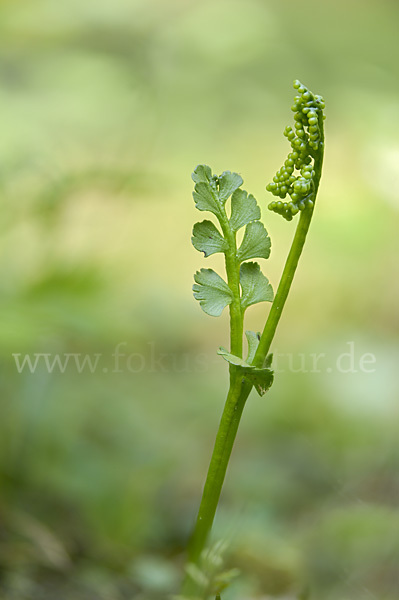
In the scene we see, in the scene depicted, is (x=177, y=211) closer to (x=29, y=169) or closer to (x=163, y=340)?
(x=163, y=340)

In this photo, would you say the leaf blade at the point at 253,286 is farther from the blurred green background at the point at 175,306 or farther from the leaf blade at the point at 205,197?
the blurred green background at the point at 175,306

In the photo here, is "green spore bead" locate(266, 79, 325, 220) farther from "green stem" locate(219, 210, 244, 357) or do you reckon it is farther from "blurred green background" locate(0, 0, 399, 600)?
"blurred green background" locate(0, 0, 399, 600)

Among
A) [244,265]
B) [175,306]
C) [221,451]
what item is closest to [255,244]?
[244,265]

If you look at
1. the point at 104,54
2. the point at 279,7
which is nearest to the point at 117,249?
the point at 104,54

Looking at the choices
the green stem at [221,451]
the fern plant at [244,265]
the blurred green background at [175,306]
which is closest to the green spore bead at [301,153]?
the fern plant at [244,265]

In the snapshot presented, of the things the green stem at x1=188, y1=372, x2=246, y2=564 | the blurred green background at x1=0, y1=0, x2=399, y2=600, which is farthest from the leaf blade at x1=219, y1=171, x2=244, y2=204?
the blurred green background at x1=0, y1=0, x2=399, y2=600

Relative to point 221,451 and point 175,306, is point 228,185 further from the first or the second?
point 175,306
